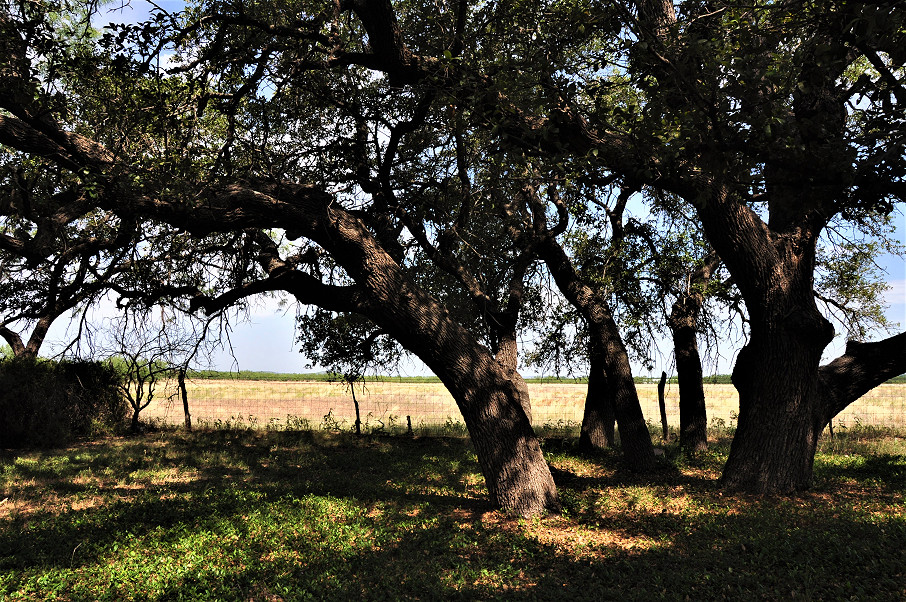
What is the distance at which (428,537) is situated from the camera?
7949 mm

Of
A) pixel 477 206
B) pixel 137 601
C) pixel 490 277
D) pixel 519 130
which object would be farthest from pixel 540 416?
Result: pixel 137 601

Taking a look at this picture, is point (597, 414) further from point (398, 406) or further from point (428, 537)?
point (398, 406)

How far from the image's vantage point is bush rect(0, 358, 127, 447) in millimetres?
16359

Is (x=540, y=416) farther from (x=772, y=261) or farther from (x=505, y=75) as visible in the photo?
(x=505, y=75)

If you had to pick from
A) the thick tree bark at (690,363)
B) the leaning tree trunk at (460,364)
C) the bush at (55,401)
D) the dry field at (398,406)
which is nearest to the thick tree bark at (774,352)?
the leaning tree trunk at (460,364)

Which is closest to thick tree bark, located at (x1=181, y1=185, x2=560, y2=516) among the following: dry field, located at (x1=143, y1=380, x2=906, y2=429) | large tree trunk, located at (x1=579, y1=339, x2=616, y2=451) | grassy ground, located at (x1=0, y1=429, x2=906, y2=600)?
grassy ground, located at (x1=0, y1=429, x2=906, y2=600)

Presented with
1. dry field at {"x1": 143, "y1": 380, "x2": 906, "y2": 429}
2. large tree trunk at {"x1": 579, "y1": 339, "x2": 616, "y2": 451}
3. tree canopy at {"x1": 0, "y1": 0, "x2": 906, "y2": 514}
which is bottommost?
dry field at {"x1": 143, "y1": 380, "x2": 906, "y2": 429}

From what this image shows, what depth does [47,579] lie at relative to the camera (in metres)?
6.35

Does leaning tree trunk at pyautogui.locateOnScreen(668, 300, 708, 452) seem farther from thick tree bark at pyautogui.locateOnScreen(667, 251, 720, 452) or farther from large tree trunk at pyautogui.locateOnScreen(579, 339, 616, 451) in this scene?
large tree trunk at pyautogui.locateOnScreen(579, 339, 616, 451)

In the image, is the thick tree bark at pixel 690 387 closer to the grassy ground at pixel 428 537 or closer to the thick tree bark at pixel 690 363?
the thick tree bark at pixel 690 363

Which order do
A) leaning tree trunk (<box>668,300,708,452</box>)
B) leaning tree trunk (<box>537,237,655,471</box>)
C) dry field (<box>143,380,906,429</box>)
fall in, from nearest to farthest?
leaning tree trunk (<box>537,237,655,471</box>) → leaning tree trunk (<box>668,300,708,452</box>) → dry field (<box>143,380,906,429</box>)

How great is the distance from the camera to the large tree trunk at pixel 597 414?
15461mm

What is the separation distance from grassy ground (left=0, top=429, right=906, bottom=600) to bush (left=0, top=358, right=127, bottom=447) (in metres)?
4.63

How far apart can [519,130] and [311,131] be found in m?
5.27
